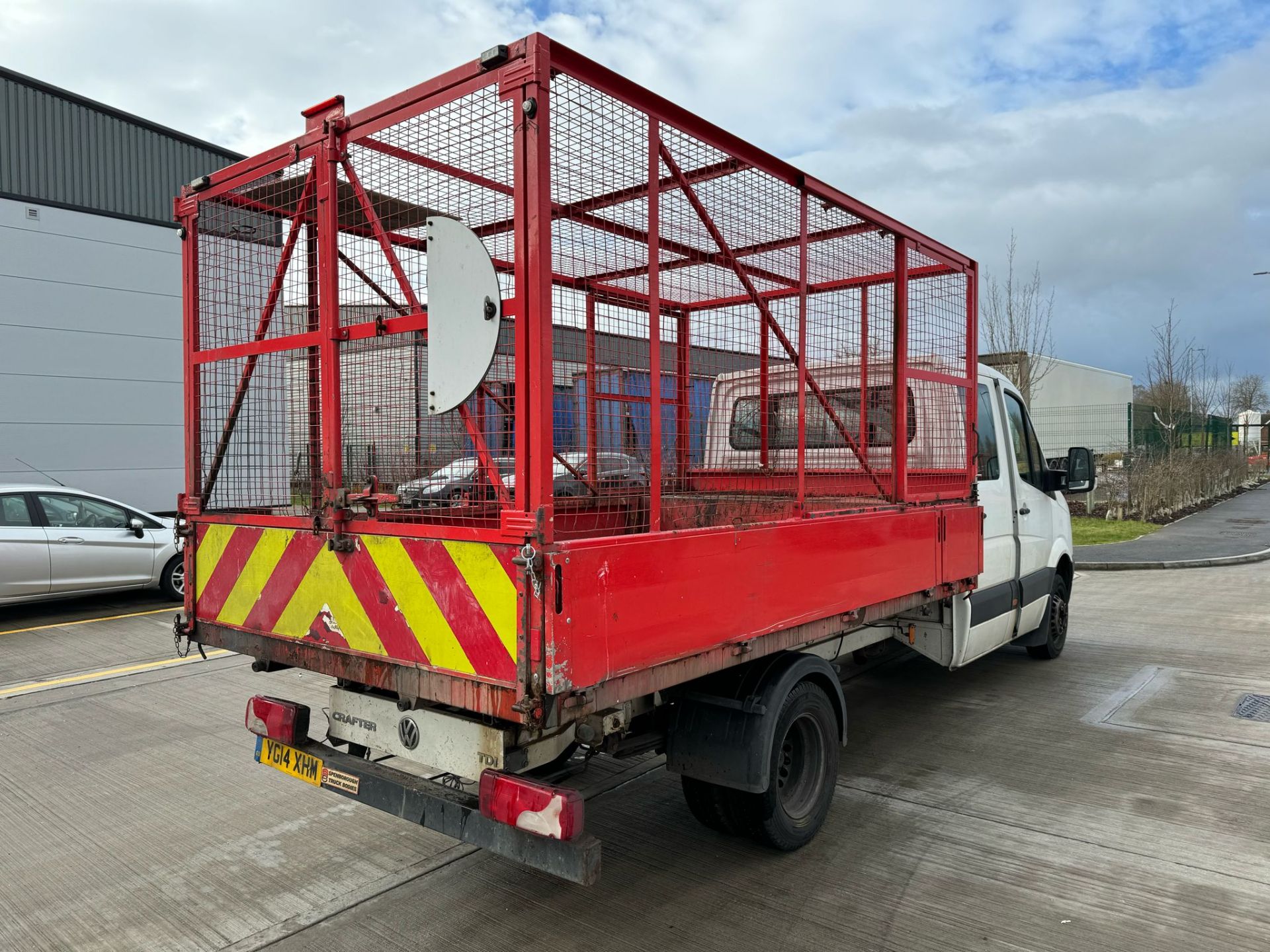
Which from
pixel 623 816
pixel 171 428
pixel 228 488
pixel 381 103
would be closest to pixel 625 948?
pixel 623 816

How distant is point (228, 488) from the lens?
401cm

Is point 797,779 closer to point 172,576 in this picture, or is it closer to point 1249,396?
point 172,576

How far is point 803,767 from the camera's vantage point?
13.0 feet

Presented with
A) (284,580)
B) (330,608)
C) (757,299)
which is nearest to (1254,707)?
(757,299)

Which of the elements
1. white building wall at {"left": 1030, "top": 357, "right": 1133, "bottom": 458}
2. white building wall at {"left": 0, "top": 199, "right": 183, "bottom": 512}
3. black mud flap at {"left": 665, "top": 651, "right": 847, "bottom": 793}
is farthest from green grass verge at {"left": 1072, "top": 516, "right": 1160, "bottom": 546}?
white building wall at {"left": 0, "top": 199, "right": 183, "bottom": 512}

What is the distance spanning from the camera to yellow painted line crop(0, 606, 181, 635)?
8.90 meters

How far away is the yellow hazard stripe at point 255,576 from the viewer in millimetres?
3461

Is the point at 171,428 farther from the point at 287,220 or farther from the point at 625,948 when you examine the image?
the point at 625,948

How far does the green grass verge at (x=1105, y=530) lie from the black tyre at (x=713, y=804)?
12967mm

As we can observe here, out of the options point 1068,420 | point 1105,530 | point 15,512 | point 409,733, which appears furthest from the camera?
point 1068,420

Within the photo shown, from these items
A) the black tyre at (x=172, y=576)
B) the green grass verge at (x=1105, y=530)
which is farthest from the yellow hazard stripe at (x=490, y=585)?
the green grass verge at (x=1105, y=530)

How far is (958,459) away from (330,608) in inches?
148

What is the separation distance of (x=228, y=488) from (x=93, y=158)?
13705 millimetres

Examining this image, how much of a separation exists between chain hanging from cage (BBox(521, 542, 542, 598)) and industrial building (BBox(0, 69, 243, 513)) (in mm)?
14197
